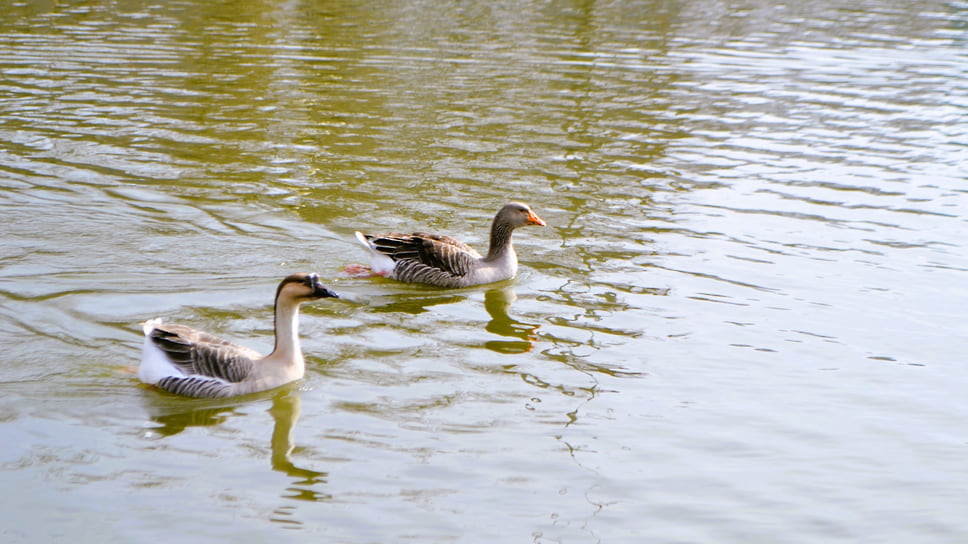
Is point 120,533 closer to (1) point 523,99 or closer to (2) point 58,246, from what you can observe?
(2) point 58,246

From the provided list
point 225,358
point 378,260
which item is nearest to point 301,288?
point 225,358

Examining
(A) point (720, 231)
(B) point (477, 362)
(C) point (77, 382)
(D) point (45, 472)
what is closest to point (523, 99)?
(A) point (720, 231)

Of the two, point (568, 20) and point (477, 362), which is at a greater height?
point (568, 20)

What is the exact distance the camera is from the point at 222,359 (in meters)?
9.62

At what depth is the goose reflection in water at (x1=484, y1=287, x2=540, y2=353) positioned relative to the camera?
37.9ft

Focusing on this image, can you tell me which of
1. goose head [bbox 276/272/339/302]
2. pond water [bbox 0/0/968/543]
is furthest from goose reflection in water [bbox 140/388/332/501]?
goose head [bbox 276/272/339/302]

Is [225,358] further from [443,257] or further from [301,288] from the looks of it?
[443,257]

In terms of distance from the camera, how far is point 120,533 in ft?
24.8

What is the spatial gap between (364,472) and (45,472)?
93.1 inches

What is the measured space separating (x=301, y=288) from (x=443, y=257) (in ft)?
11.1

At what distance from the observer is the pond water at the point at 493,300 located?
836cm

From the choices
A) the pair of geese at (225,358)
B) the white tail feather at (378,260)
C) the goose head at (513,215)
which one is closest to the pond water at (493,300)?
the pair of geese at (225,358)

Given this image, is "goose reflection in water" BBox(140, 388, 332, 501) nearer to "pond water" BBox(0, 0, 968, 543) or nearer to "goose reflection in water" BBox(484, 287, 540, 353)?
"pond water" BBox(0, 0, 968, 543)

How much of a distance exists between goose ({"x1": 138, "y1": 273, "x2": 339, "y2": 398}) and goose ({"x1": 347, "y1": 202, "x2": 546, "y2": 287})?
318 cm
